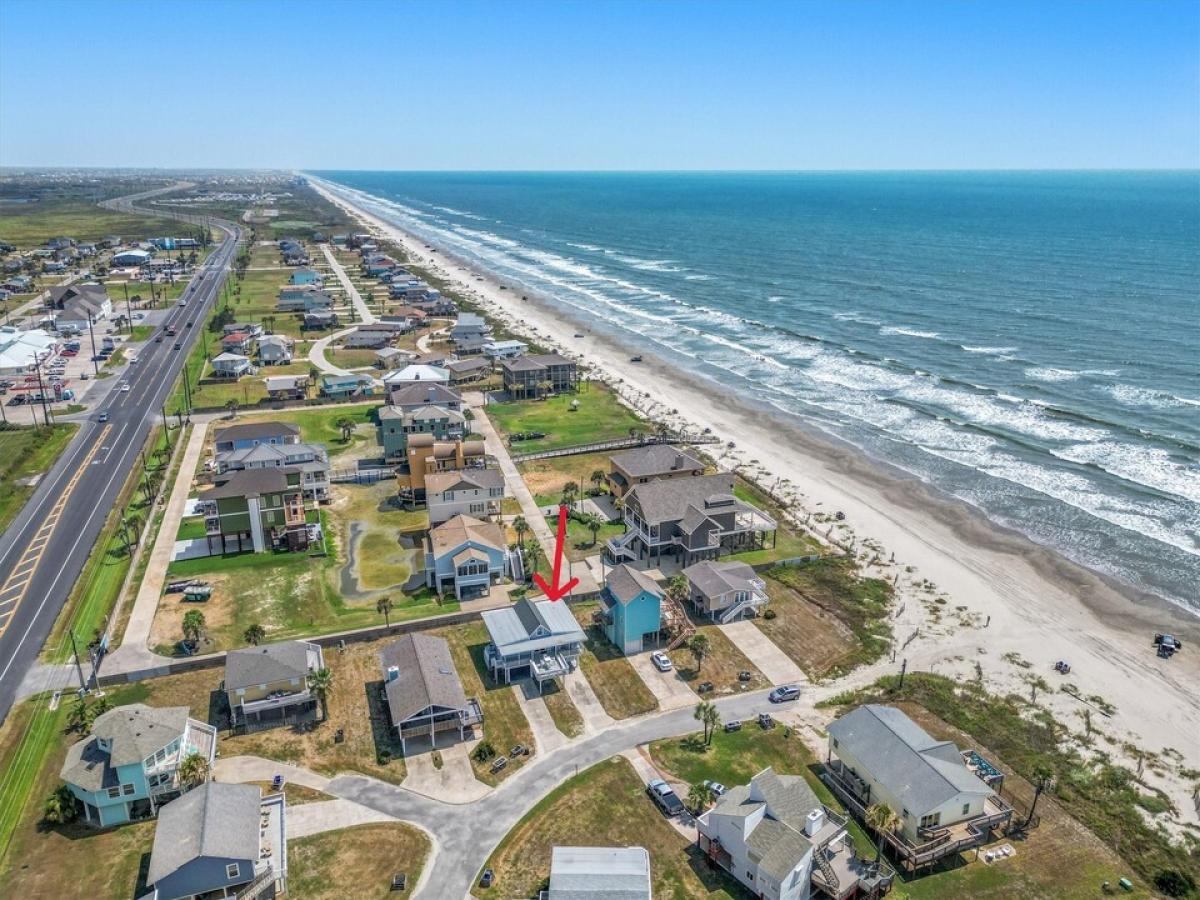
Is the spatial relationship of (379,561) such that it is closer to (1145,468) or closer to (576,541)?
(576,541)

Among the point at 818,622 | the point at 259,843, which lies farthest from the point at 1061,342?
the point at 259,843

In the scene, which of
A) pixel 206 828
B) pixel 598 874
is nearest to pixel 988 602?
pixel 598 874

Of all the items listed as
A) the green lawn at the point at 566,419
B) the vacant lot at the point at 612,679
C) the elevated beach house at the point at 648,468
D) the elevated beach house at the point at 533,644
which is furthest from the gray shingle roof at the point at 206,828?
the green lawn at the point at 566,419

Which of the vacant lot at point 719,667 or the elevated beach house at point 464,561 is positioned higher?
the elevated beach house at point 464,561

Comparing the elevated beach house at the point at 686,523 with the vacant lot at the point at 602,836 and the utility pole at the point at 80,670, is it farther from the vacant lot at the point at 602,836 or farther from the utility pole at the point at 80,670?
the utility pole at the point at 80,670

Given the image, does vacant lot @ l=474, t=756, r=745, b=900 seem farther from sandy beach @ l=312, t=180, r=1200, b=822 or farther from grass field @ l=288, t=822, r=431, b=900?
sandy beach @ l=312, t=180, r=1200, b=822

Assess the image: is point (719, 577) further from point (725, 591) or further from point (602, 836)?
point (602, 836)
